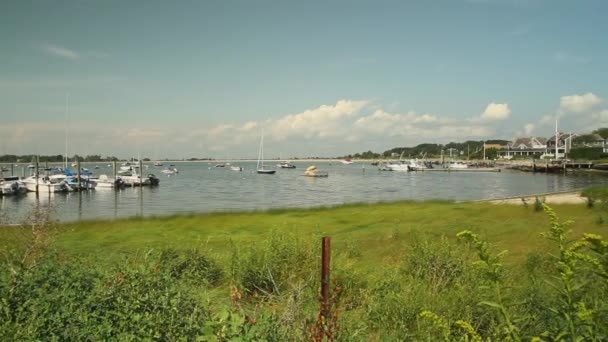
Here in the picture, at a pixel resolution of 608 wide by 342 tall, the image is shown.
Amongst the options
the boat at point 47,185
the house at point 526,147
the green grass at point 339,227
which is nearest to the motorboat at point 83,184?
the boat at point 47,185

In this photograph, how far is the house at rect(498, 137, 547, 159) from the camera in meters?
147

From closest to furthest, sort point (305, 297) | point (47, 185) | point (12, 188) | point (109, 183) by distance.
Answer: point (305, 297)
point (12, 188)
point (47, 185)
point (109, 183)

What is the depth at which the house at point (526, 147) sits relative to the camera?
483 feet

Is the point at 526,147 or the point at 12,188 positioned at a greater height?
the point at 526,147

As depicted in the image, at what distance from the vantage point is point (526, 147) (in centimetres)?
15350

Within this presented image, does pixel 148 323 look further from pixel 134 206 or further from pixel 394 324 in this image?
pixel 134 206

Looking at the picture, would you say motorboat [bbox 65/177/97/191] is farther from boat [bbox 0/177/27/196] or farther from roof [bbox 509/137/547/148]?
roof [bbox 509/137/547/148]

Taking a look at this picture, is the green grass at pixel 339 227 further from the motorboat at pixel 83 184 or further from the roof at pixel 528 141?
the roof at pixel 528 141

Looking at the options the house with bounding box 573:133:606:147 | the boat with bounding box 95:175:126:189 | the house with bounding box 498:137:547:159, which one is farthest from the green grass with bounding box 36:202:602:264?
the house with bounding box 498:137:547:159

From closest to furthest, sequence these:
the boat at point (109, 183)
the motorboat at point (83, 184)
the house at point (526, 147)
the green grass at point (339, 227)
Answer: the green grass at point (339, 227)
the motorboat at point (83, 184)
the boat at point (109, 183)
the house at point (526, 147)

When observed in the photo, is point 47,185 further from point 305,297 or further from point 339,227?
point 305,297

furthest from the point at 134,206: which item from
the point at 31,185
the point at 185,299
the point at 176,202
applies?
the point at 185,299

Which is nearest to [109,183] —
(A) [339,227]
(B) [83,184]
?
(B) [83,184]

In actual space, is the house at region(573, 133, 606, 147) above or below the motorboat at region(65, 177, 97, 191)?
above
